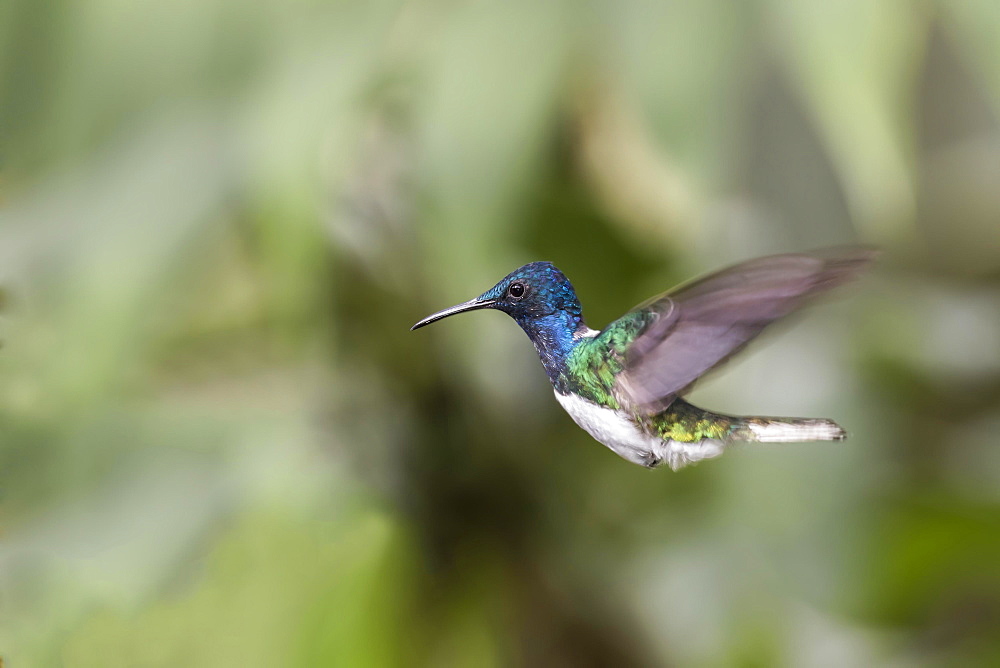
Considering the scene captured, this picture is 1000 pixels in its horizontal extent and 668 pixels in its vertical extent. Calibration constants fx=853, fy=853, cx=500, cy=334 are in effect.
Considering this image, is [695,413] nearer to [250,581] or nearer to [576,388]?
[576,388]

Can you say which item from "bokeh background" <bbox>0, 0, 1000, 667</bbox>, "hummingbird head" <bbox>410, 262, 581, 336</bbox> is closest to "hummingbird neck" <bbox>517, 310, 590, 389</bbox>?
"hummingbird head" <bbox>410, 262, 581, 336</bbox>

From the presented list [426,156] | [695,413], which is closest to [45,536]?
[426,156]

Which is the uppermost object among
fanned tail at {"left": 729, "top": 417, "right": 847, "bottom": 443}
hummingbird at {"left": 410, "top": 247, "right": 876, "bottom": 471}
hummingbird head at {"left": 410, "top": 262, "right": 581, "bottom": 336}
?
hummingbird head at {"left": 410, "top": 262, "right": 581, "bottom": 336}

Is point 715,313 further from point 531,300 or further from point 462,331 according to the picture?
→ point 462,331

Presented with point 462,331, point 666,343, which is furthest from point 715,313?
point 462,331

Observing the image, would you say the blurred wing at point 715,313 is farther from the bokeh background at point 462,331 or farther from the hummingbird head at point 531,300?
the bokeh background at point 462,331

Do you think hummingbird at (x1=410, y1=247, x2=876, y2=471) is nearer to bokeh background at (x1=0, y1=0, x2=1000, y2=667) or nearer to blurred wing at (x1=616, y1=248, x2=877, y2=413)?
blurred wing at (x1=616, y1=248, x2=877, y2=413)
